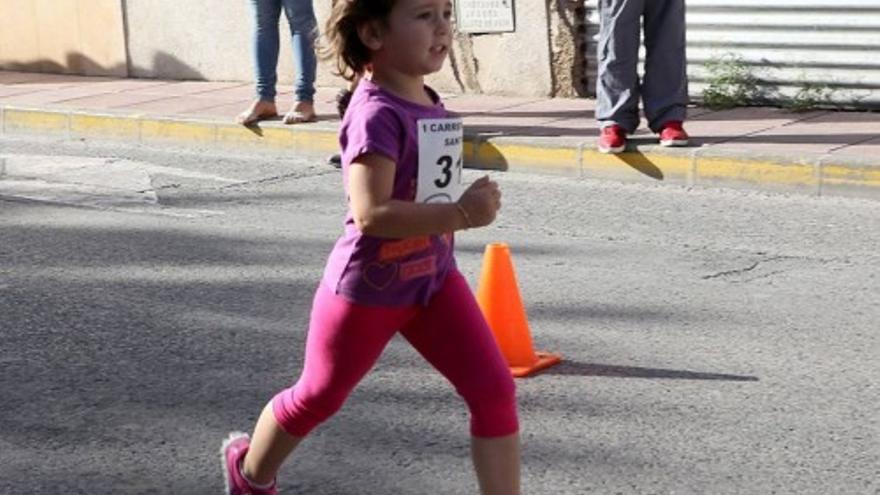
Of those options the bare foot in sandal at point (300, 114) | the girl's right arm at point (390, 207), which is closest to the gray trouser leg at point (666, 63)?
the bare foot in sandal at point (300, 114)

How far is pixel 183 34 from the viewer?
1430 cm

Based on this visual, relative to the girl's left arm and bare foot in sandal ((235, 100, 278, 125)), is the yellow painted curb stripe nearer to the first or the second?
bare foot in sandal ((235, 100, 278, 125))

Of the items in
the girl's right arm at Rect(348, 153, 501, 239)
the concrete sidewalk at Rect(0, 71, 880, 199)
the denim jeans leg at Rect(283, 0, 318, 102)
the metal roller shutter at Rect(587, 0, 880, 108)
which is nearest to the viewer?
the girl's right arm at Rect(348, 153, 501, 239)

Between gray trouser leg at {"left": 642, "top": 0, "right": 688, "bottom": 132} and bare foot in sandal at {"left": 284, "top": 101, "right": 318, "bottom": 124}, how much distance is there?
2375mm

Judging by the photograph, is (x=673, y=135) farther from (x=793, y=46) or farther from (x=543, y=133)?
(x=793, y=46)

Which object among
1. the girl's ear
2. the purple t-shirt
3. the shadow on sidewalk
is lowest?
the shadow on sidewalk

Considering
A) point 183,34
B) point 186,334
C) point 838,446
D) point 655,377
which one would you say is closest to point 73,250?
point 186,334

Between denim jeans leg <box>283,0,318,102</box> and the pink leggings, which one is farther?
denim jeans leg <box>283,0,318,102</box>

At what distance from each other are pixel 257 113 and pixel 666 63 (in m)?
2.77

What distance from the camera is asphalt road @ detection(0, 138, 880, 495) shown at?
5055 millimetres

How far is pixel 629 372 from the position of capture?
5.99 m

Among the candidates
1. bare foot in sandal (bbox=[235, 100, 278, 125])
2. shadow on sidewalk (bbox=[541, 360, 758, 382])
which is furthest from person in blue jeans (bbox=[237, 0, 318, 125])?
shadow on sidewalk (bbox=[541, 360, 758, 382])

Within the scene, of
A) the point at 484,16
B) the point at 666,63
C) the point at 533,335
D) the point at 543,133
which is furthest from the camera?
the point at 484,16

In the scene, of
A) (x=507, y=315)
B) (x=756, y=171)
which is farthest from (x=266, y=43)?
Answer: (x=507, y=315)
